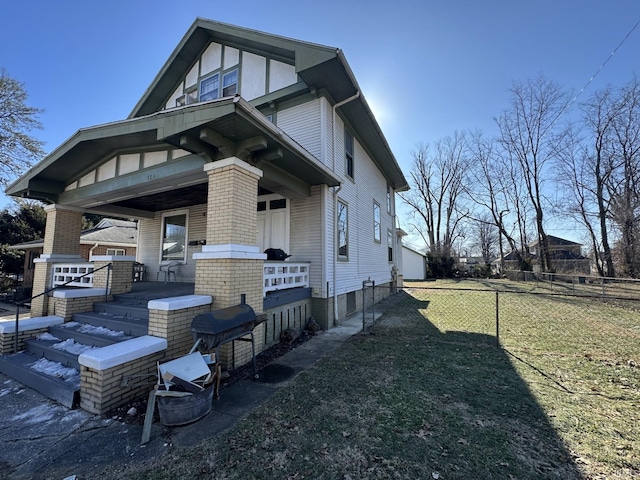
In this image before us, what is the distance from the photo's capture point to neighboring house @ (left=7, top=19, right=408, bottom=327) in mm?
4523

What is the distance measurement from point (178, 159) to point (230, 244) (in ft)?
7.43

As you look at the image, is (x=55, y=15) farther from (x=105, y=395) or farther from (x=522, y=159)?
(x=522, y=159)

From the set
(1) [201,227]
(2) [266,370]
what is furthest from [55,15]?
(2) [266,370]

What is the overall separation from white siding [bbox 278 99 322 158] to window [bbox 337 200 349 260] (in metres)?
1.79

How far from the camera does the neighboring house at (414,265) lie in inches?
1089

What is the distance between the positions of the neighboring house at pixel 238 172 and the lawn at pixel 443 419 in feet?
6.61

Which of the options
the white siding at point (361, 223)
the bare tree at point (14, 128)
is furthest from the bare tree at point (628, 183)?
the bare tree at point (14, 128)

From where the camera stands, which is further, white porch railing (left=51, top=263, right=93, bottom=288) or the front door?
the front door

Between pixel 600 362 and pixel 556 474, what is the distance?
3.93 m

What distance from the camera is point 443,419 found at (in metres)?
3.11

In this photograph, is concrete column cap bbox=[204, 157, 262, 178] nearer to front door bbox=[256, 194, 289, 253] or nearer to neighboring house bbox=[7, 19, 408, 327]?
neighboring house bbox=[7, 19, 408, 327]

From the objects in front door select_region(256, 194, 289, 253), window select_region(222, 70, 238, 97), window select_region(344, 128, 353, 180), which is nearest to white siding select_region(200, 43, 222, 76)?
window select_region(222, 70, 238, 97)

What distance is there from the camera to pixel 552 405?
342 cm

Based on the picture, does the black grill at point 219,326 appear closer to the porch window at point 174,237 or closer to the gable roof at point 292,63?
the gable roof at point 292,63
